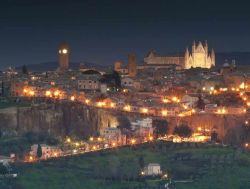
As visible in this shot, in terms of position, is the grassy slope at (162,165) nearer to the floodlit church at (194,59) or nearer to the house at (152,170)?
the house at (152,170)

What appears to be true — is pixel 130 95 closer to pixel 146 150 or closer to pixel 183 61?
pixel 146 150

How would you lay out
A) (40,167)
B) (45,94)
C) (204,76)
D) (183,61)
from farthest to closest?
(183,61) → (204,76) → (45,94) → (40,167)

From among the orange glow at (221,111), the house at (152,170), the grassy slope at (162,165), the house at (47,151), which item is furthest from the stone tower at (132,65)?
the house at (152,170)

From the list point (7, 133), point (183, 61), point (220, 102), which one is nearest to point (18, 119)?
point (7, 133)

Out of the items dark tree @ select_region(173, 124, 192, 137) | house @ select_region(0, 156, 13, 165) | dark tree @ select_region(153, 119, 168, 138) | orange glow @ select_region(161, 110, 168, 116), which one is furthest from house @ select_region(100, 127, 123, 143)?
house @ select_region(0, 156, 13, 165)

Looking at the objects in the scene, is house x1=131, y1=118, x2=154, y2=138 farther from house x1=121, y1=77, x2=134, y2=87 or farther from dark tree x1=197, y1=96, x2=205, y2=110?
house x1=121, y1=77, x2=134, y2=87
